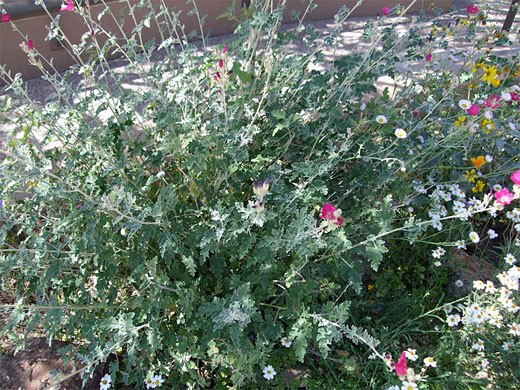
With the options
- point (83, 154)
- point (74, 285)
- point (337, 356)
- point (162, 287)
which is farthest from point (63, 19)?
point (337, 356)

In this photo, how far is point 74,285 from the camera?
6.56ft

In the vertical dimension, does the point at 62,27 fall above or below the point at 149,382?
above

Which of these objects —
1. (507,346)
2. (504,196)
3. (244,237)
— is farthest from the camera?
(507,346)

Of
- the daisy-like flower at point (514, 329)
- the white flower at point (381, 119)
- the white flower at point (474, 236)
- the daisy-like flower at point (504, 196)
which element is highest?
the white flower at point (381, 119)

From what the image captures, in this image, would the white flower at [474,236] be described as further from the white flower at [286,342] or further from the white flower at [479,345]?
the white flower at [286,342]

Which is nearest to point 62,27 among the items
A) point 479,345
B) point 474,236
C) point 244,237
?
point 244,237

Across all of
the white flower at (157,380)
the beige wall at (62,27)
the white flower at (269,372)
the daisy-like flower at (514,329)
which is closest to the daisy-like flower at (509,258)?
the daisy-like flower at (514,329)

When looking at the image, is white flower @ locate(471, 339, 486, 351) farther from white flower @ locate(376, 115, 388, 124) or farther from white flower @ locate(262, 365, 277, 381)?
white flower @ locate(376, 115, 388, 124)

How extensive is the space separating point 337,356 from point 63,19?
3.90 m

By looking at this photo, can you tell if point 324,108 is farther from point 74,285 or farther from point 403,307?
point 74,285

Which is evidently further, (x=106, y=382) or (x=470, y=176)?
(x=470, y=176)

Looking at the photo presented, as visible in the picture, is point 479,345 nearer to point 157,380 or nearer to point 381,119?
point 381,119

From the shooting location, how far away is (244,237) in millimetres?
1902

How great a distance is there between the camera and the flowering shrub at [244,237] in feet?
5.85
